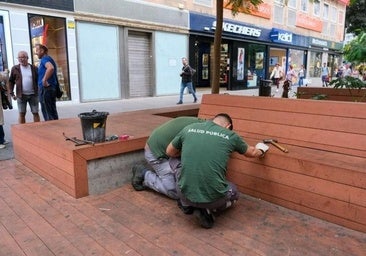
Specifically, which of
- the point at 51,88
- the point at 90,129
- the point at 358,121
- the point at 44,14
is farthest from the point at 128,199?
the point at 44,14

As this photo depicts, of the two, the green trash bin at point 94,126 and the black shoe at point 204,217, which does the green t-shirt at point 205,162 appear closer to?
the black shoe at point 204,217

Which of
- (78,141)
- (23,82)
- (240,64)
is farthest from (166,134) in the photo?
(240,64)

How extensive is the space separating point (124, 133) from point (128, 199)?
3.42ft

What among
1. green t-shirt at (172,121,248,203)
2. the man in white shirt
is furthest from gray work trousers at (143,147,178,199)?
the man in white shirt

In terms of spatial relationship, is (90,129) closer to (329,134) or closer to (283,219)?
(283,219)

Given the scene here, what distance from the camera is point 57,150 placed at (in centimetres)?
369

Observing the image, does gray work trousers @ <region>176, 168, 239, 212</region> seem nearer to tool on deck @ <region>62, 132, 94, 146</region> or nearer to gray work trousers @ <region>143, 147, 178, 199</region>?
gray work trousers @ <region>143, 147, 178, 199</region>

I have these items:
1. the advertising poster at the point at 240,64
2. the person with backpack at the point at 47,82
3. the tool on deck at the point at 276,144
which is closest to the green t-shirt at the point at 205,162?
the tool on deck at the point at 276,144

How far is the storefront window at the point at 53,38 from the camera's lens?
34.4 ft

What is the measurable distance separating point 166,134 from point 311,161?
1.43 m

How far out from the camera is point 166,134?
347 cm

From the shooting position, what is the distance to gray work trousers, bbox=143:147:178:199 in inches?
138

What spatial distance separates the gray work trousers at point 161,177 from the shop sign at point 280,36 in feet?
63.0

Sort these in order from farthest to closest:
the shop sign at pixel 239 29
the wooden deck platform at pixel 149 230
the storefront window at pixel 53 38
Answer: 1. the shop sign at pixel 239 29
2. the storefront window at pixel 53 38
3. the wooden deck platform at pixel 149 230
